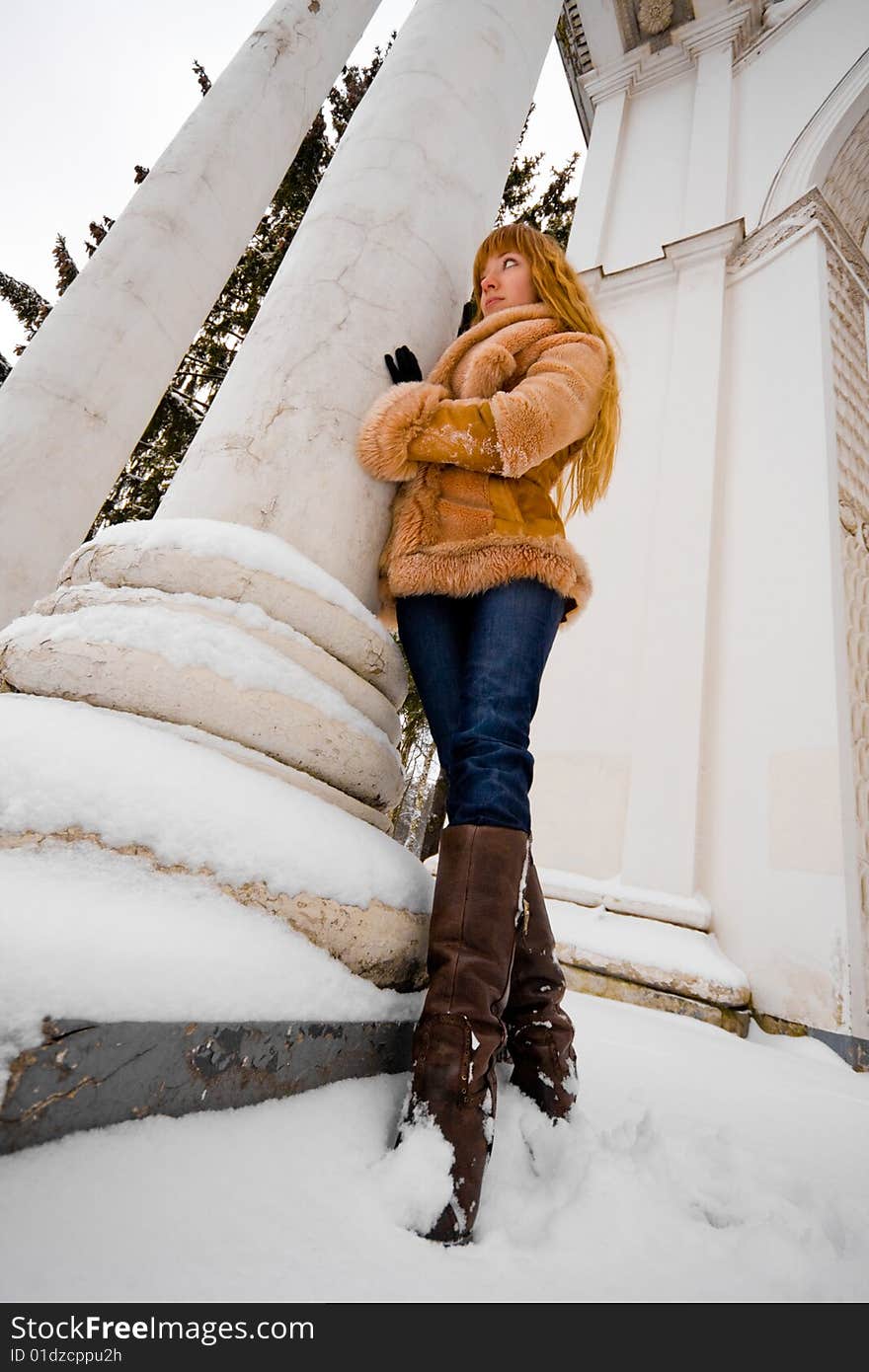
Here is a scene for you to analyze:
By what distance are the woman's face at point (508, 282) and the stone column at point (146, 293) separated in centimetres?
205

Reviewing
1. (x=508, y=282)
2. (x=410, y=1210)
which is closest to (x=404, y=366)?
(x=508, y=282)

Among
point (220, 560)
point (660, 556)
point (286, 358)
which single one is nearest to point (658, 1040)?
point (220, 560)

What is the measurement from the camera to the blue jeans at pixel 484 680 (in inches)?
44.5

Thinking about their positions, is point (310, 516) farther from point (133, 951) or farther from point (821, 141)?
point (821, 141)

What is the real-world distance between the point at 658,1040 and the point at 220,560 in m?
1.97

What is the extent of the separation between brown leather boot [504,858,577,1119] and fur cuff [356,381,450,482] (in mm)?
881

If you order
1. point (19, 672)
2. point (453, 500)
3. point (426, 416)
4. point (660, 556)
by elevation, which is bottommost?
point (19, 672)

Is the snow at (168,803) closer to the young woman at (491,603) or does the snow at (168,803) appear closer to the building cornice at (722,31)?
the young woman at (491,603)

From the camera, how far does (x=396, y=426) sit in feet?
4.47

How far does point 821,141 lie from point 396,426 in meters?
5.57

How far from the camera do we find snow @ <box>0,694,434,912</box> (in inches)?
30.5
